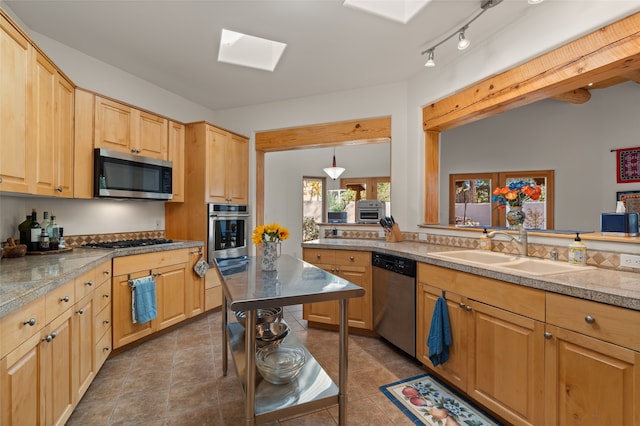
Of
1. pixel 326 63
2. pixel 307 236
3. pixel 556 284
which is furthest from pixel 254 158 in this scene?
pixel 556 284

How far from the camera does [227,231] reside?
3.69 m

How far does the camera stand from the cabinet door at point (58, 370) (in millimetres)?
1400

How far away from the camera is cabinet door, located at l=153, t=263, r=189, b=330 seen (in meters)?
2.88

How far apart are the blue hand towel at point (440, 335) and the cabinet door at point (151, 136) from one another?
3.05m

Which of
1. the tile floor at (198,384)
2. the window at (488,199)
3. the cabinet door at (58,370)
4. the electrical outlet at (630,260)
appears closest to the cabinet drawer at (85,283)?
the cabinet door at (58,370)

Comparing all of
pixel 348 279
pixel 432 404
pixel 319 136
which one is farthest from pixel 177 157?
pixel 432 404

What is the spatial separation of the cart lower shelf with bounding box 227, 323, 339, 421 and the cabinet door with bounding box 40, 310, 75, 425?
864 mm

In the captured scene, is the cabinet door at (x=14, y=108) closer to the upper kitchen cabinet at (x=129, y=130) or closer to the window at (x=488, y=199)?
the upper kitchen cabinet at (x=129, y=130)

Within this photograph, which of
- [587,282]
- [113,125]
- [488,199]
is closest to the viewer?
[587,282]

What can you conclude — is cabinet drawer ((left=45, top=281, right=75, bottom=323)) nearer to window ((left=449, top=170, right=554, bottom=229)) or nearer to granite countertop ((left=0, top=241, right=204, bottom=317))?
granite countertop ((left=0, top=241, right=204, bottom=317))

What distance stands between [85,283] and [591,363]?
2733 mm

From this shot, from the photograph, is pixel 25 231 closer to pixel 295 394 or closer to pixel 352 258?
pixel 295 394

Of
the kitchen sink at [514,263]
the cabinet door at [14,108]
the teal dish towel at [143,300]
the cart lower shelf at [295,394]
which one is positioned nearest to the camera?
the cart lower shelf at [295,394]

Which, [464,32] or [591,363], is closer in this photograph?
[591,363]
